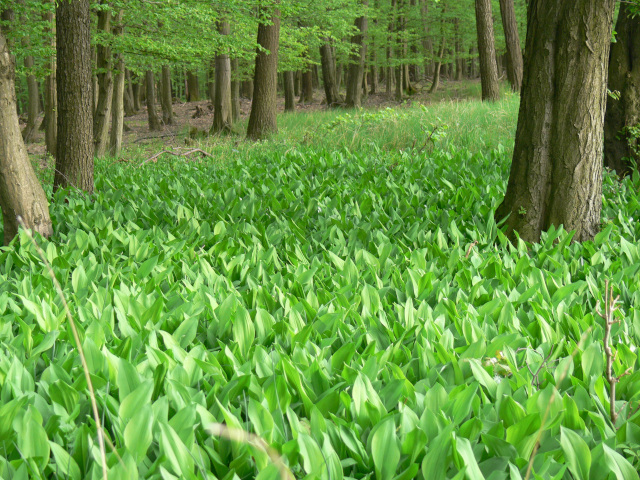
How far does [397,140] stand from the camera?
32.7 feet

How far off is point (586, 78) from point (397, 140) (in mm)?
5735

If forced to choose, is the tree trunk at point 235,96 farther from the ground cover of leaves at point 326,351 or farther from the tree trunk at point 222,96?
the ground cover of leaves at point 326,351

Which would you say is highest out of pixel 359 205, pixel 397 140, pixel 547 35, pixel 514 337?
pixel 547 35

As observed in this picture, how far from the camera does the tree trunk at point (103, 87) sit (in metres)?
11.1

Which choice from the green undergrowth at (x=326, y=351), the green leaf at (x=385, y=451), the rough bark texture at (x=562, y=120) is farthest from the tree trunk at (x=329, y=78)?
the green leaf at (x=385, y=451)

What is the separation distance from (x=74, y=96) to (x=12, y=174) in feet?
8.61

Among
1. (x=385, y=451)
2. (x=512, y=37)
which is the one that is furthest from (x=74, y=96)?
(x=512, y=37)

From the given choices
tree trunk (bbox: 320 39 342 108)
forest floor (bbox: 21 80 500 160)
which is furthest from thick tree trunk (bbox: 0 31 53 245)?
tree trunk (bbox: 320 39 342 108)

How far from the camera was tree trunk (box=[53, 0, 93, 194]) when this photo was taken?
6.99m

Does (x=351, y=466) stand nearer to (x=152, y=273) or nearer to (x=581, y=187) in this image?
(x=152, y=273)

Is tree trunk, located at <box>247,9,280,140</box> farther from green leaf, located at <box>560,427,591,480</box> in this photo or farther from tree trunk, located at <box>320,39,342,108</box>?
green leaf, located at <box>560,427,591,480</box>

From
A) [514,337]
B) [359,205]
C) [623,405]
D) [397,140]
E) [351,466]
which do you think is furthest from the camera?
[397,140]

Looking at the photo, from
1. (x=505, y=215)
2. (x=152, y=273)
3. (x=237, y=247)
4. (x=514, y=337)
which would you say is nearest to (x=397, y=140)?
(x=505, y=215)

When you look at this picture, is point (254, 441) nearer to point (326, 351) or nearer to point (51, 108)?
point (326, 351)
